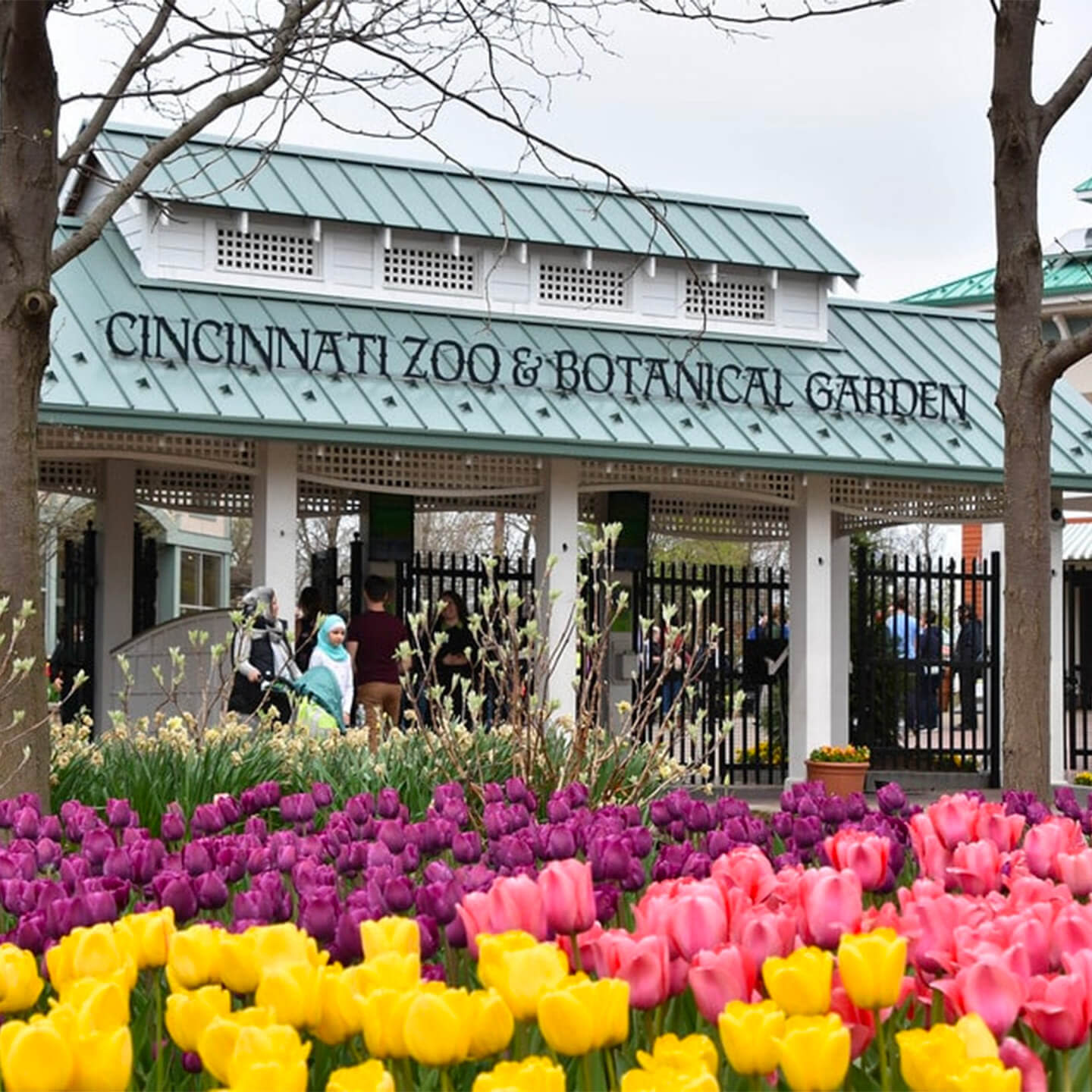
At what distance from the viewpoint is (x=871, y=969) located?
272cm

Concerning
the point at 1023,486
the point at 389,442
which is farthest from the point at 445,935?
the point at 389,442

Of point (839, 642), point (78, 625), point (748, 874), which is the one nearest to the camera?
point (748, 874)

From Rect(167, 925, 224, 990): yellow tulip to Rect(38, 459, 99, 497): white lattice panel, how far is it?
53.9ft

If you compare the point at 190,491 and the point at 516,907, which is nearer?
the point at 516,907

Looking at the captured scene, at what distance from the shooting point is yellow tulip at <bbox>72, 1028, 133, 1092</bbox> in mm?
2322

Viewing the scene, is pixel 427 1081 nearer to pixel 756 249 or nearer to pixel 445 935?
pixel 445 935

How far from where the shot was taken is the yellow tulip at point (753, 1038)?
2463 millimetres

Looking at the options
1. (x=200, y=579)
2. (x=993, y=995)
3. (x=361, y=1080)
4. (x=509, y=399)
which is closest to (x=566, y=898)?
(x=993, y=995)

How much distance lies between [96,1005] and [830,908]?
122 cm

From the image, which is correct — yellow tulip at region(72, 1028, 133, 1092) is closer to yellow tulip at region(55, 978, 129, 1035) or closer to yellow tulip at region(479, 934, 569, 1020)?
yellow tulip at region(55, 978, 129, 1035)

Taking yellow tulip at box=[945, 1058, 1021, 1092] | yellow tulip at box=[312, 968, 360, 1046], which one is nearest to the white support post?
yellow tulip at box=[312, 968, 360, 1046]

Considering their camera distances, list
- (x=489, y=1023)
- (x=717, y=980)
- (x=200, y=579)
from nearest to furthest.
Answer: (x=489, y=1023)
(x=717, y=980)
(x=200, y=579)

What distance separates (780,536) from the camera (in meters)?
22.9

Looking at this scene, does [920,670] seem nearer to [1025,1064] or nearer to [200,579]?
[1025,1064]
